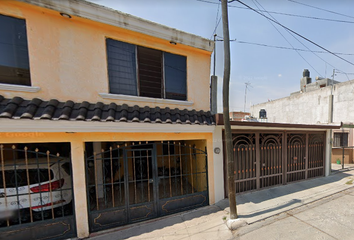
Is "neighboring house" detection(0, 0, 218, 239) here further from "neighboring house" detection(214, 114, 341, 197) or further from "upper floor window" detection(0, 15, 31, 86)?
"neighboring house" detection(214, 114, 341, 197)

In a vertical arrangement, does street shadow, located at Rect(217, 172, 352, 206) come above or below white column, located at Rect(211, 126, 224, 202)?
below

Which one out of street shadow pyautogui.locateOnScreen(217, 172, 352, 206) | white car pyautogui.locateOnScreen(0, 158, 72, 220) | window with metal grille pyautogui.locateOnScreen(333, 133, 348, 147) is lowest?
street shadow pyautogui.locateOnScreen(217, 172, 352, 206)

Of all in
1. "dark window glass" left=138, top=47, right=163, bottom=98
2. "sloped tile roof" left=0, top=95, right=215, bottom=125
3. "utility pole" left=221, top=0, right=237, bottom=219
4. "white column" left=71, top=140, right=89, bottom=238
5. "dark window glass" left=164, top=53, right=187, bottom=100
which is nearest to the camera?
"sloped tile roof" left=0, top=95, right=215, bottom=125

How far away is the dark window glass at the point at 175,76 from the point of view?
14.4ft

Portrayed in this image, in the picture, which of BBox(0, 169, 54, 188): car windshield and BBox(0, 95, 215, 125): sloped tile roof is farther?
BBox(0, 169, 54, 188): car windshield

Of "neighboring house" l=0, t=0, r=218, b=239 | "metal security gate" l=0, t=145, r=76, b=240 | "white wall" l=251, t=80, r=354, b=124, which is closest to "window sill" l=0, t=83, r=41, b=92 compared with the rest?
"neighboring house" l=0, t=0, r=218, b=239

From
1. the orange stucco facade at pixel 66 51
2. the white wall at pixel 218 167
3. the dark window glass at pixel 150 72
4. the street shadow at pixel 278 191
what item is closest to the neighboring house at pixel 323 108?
the street shadow at pixel 278 191

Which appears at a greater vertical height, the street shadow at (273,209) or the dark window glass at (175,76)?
the dark window glass at (175,76)

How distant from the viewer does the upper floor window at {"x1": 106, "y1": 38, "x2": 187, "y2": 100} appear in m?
3.82

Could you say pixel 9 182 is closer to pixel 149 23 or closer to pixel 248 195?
pixel 149 23

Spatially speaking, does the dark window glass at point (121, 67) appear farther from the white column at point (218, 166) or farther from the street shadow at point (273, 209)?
the street shadow at point (273, 209)

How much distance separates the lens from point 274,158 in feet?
18.5

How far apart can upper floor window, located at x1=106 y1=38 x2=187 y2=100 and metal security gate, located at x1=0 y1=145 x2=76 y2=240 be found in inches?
98.8

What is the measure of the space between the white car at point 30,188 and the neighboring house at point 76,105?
0.02 m
